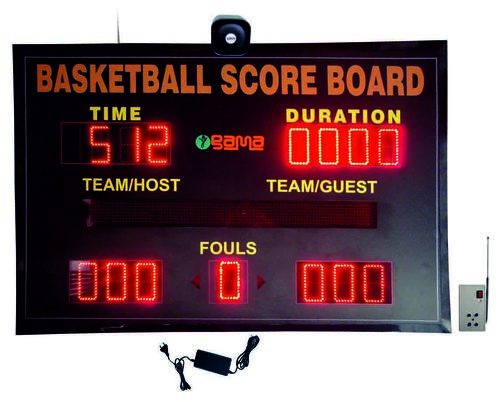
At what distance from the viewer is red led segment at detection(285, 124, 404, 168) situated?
8.66ft

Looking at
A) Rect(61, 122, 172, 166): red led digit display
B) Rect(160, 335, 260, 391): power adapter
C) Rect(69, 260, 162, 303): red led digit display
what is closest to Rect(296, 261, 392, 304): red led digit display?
Rect(160, 335, 260, 391): power adapter

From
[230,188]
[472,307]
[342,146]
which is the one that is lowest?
[472,307]

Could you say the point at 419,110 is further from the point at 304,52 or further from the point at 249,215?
the point at 249,215

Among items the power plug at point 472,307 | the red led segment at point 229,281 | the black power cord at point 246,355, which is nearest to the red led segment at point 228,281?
the red led segment at point 229,281

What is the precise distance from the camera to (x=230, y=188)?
2.66m

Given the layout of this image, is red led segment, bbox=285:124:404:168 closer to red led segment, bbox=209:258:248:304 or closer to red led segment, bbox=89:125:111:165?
red led segment, bbox=209:258:248:304

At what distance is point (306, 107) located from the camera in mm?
2676

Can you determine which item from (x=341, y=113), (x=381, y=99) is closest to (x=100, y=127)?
(x=341, y=113)

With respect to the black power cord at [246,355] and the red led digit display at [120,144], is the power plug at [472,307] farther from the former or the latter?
the red led digit display at [120,144]

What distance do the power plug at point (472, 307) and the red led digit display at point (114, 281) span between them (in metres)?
2.01

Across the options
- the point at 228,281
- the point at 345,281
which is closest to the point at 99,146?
the point at 228,281

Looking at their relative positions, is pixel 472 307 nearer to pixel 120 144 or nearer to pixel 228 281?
pixel 228 281

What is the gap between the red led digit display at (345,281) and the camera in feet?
8.80

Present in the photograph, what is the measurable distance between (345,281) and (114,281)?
148 cm
